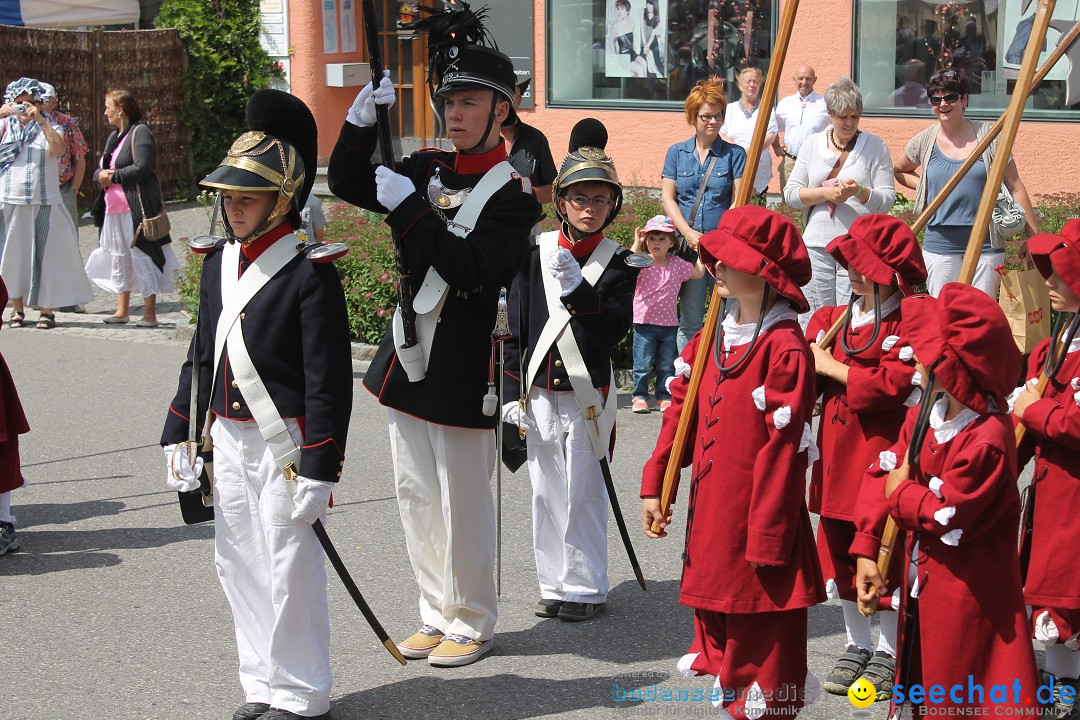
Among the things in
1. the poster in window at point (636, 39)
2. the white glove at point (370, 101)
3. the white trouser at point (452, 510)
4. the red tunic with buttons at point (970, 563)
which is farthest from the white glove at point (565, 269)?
the poster in window at point (636, 39)

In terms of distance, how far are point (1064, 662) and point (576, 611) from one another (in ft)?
6.22

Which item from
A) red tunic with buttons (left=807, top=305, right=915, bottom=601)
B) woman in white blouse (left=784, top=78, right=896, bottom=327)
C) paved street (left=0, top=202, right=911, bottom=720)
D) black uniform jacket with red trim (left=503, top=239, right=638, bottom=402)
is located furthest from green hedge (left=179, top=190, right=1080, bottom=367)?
red tunic with buttons (left=807, top=305, right=915, bottom=601)

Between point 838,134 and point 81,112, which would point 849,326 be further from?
point 81,112

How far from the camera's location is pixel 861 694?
463 cm

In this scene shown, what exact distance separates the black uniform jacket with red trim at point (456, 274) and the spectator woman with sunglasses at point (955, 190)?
4.23 m

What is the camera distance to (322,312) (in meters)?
4.54

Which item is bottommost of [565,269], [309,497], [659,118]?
[309,497]

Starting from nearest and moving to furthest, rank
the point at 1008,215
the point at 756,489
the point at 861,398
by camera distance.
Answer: the point at 756,489
the point at 861,398
the point at 1008,215

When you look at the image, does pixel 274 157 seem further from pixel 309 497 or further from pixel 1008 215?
pixel 1008 215

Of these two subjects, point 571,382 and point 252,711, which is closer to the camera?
point 252,711

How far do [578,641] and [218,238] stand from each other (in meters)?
2.11

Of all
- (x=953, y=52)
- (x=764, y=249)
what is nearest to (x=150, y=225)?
(x=953, y=52)

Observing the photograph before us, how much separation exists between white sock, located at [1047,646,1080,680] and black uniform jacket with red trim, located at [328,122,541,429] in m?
2.19

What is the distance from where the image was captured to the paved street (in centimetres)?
496
